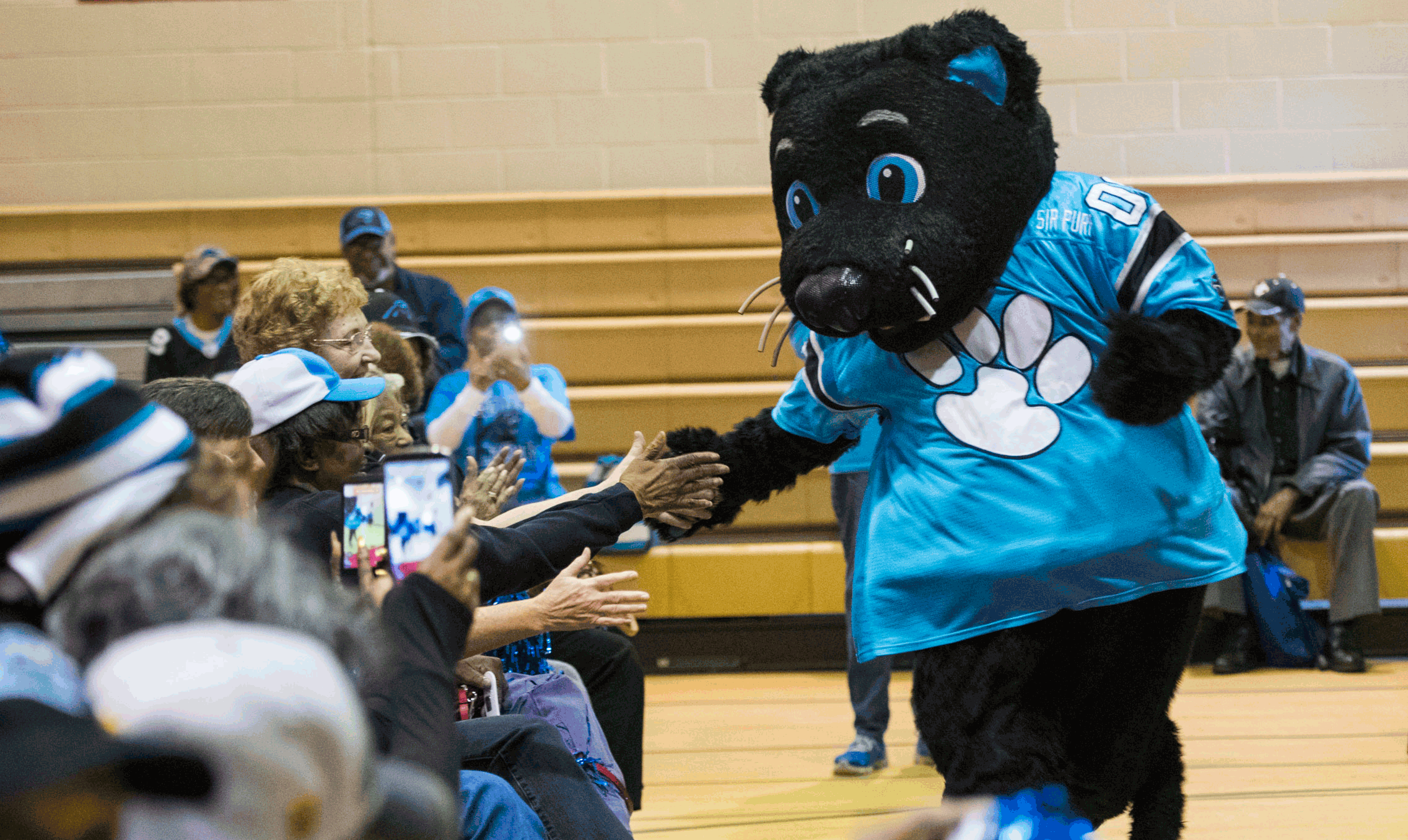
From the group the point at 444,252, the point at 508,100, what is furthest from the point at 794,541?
the point at 508,100

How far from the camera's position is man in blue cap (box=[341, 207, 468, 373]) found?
4.00 m

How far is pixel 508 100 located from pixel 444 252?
0.76m

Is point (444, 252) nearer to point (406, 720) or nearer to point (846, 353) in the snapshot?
point (846, 353)

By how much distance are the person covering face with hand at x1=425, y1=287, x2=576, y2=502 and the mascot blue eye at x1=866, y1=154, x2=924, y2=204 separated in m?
1.75

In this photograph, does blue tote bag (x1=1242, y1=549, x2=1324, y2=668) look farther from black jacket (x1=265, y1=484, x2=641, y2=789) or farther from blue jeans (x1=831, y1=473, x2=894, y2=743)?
black jacket (x1=265, y1=484, x2=641, y2=789)

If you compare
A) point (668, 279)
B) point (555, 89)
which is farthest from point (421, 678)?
point (555, 89)

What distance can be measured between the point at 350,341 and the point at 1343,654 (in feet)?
11.1

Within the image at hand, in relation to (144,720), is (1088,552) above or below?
below

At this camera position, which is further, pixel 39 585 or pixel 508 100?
pixel 508 100

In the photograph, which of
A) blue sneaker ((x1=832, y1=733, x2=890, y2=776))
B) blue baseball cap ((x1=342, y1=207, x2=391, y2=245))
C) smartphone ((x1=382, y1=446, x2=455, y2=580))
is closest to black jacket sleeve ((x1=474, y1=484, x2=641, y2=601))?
smartphone ((x1=382, y1=446, x2=455, y2=580))

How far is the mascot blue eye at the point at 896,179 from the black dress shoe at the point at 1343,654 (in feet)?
10.2

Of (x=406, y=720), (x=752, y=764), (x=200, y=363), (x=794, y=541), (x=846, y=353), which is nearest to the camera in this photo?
(x=406, y=720)

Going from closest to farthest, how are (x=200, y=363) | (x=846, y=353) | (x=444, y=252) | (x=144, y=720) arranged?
(x=144, y=720)
(x=846, y=353)
(x=200, y=363)
(x=444, y=252)

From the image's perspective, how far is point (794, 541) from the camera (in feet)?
14.9
